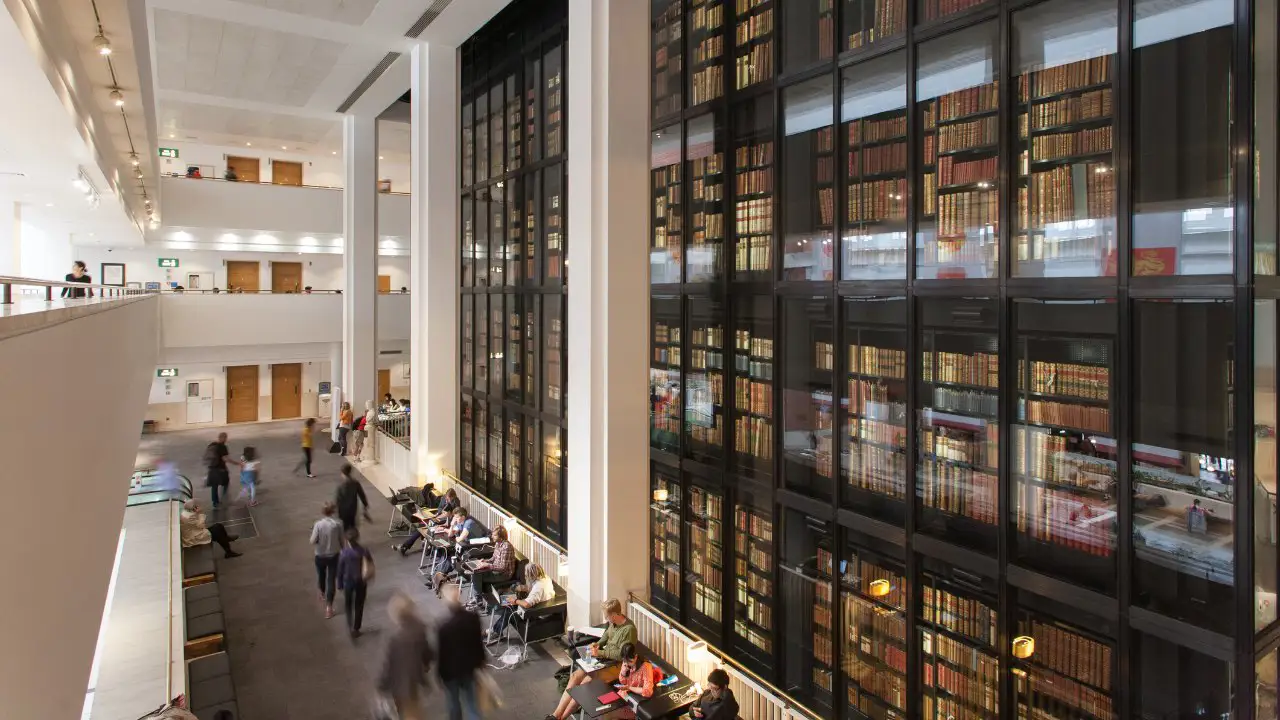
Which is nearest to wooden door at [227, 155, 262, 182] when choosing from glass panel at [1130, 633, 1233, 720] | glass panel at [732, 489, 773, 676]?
glass panel at [732, 489, 773, 676]

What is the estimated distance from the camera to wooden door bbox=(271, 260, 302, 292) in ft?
72.7

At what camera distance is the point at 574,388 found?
7453mm

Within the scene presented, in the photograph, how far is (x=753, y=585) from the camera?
21.8 feet

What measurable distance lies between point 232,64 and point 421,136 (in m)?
4.33

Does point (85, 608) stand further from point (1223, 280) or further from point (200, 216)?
point (200, 216)

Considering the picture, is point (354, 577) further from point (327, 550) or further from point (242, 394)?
point (242, 394)

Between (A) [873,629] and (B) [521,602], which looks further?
(B) [521,602]

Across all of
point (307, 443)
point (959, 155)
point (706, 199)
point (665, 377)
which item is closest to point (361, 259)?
point (307, 443)

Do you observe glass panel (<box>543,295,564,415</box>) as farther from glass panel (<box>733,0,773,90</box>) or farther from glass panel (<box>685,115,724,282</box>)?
glass panel (<box>733,0,773,90</box>)

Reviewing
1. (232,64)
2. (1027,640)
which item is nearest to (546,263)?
(1027,640)

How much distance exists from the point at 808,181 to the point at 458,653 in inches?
180

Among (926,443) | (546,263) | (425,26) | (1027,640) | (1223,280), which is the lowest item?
(1027,640)

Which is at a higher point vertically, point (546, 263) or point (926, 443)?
point (546, 263)

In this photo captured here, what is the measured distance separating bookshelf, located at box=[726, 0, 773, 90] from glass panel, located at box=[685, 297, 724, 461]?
2.07m
